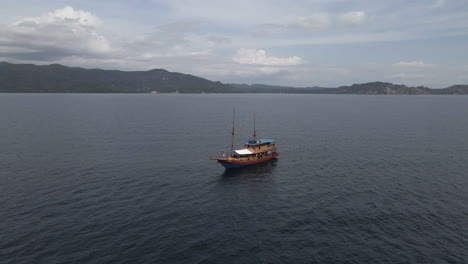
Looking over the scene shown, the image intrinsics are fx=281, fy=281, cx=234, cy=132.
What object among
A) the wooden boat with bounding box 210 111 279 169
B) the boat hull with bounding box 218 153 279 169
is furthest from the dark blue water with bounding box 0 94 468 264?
the wooden boat with bounding box 210 111 279 169

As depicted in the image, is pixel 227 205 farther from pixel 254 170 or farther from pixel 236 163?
pixel 254 170

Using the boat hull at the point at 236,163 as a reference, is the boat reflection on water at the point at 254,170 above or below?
below

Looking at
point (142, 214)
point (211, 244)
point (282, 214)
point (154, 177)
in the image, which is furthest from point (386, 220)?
point (154, 177)

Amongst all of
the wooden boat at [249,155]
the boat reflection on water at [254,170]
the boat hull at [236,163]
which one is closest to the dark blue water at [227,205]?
the boat reflection on water at [254,170]

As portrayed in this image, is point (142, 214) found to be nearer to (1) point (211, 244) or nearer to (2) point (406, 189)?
(1) point (211, 244)

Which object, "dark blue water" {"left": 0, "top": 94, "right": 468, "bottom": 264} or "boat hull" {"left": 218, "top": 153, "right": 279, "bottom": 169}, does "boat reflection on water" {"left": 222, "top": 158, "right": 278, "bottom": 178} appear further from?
"boat hull" {"left": 218, "top": 153, "right": 279, "bottom": 169}

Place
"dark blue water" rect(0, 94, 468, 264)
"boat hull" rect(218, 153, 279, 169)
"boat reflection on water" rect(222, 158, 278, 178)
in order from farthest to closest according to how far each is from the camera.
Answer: "boat hull" rect(218, 153, 279, 169)
"boat reflection on water" rect(222, 158, 278, 178)
"dark blue water" rect(0, 94, 468, 264)

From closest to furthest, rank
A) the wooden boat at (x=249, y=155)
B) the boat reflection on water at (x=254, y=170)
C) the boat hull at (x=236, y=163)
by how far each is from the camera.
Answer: the boat reflection on water at (x=254, y=170) → the boat hull at (x=236, y=163) → the wooden boat at (x=249, y=155)

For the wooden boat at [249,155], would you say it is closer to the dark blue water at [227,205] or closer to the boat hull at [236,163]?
the boat hull at [236,163]

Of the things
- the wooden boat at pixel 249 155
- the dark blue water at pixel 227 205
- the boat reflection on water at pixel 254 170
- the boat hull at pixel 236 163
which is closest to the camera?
the dark blue water at pixel 227 205
